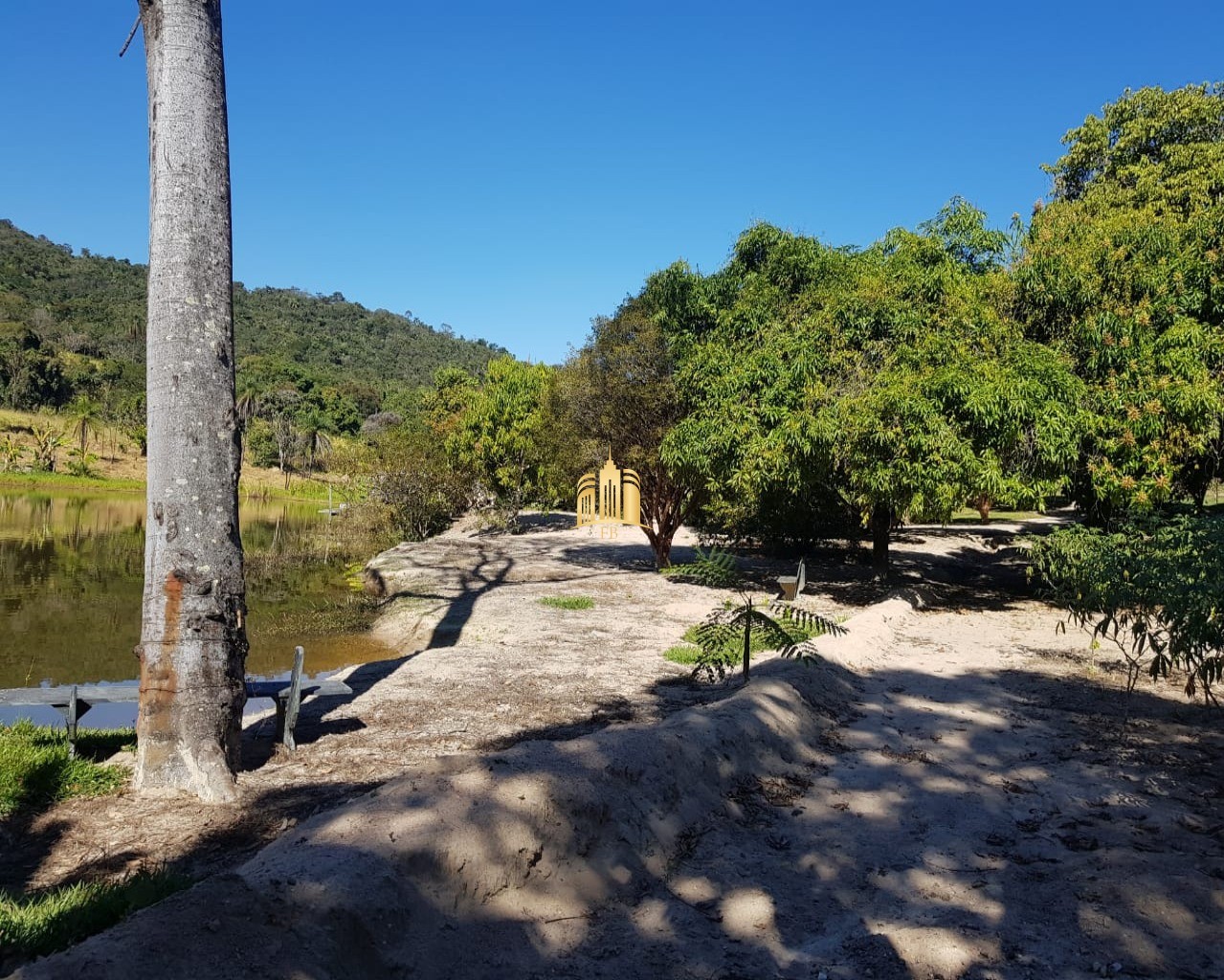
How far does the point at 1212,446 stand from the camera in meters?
12.5

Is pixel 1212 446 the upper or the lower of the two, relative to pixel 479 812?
upper

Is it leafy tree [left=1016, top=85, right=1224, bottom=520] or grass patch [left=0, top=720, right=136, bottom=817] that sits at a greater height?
leafy tree [left=1016, top=85, right=1224, bottom=520]

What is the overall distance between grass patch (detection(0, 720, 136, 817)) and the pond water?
375 cm

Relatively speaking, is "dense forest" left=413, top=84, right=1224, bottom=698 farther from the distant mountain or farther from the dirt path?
the distant mountain

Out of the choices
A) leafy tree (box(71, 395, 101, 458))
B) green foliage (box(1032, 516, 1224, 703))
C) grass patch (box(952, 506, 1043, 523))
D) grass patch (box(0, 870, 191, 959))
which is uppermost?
leafy tree (box(71, 395, 101, 458))

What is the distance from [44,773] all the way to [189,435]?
212 centimetres

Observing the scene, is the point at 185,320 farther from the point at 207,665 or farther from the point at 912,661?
the point at 912,661

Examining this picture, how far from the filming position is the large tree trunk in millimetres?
4977

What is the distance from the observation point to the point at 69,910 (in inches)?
Result: 120

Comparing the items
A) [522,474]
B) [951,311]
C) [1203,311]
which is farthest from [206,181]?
[522,474]

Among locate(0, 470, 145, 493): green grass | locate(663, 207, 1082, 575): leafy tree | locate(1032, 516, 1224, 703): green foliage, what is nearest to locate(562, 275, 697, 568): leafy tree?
locate(663, 207, 1082, 575): leafy tree

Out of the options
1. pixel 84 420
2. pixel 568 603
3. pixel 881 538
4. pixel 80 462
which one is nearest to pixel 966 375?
pixel 881 538

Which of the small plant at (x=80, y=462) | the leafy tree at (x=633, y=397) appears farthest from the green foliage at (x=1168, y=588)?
the small plant at (x=80, y=462)

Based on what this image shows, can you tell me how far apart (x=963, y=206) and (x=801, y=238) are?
3.36m
